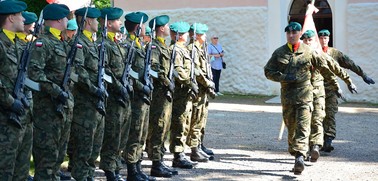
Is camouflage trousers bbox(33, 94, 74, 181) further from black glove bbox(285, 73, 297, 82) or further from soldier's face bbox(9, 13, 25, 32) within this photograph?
black glove bbox(285, 73, 297, 82)

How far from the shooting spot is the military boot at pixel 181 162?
10.4 m

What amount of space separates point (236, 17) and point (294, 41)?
11829 millimetres


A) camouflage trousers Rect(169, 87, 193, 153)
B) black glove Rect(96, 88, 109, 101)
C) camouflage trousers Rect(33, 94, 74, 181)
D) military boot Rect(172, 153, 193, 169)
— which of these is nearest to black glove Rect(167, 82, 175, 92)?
camouflage trousers Rect(169, 87, 193, 153)

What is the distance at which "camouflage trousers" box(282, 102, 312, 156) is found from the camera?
990 centimetres

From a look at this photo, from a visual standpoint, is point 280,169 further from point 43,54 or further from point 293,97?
point 43,54

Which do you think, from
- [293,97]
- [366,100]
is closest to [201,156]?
[293,97]

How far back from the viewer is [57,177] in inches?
295

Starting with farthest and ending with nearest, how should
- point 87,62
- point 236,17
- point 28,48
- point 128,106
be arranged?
point 236,17 < point 128,106 < point 87,62 < point 28,48

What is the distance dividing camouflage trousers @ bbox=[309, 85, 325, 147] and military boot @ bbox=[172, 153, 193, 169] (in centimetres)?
178

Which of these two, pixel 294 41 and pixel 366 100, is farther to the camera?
pixel 366 100

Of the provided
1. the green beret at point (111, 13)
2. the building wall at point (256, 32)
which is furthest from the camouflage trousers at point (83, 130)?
the building wall at point (256, 32)

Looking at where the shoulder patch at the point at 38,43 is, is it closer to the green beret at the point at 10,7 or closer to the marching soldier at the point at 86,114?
the green beret at the point at 10,7

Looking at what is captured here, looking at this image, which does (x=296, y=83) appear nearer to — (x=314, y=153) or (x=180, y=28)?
(x=314, y=153)

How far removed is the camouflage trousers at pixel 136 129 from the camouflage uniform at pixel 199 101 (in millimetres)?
1870
